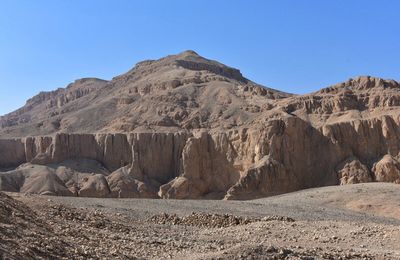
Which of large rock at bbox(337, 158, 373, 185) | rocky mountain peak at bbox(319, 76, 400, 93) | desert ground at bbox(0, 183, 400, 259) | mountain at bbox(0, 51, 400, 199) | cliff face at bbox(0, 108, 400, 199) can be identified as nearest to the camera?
desert ground at bbox(0, 183, 400, 259)

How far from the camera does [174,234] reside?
757 inches

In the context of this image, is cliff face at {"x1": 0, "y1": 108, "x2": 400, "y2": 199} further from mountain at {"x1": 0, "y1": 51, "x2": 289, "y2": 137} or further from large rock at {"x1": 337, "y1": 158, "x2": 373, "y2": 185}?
mountain at {"x1": 0, "y1": 51, "x2": 289, "y2": 137}

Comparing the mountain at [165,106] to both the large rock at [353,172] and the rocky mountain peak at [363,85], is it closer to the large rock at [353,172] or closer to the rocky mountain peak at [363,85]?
the rocky mountain peak at [363,85]

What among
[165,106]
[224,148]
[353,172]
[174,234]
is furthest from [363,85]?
[174,234]

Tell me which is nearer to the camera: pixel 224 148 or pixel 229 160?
pixel 229 160

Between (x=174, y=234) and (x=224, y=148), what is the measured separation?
48.1 meters

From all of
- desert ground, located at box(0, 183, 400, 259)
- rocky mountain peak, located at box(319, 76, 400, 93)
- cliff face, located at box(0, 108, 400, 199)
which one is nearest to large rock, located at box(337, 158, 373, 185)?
cliff face, located at box(0, 108, 400, 199)

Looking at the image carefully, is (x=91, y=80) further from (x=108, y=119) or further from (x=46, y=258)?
(x=46, y=258)

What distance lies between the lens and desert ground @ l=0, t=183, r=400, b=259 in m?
12.7

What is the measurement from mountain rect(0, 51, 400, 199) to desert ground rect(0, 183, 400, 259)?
Result: 27.7 meters

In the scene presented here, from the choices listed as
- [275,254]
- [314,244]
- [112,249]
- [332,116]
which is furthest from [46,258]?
[332,116]

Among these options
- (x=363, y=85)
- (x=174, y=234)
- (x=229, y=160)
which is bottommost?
(x=174, y=234)

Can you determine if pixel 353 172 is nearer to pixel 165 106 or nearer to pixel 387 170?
pixel 387 170

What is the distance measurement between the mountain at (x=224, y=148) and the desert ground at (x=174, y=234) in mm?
27650
